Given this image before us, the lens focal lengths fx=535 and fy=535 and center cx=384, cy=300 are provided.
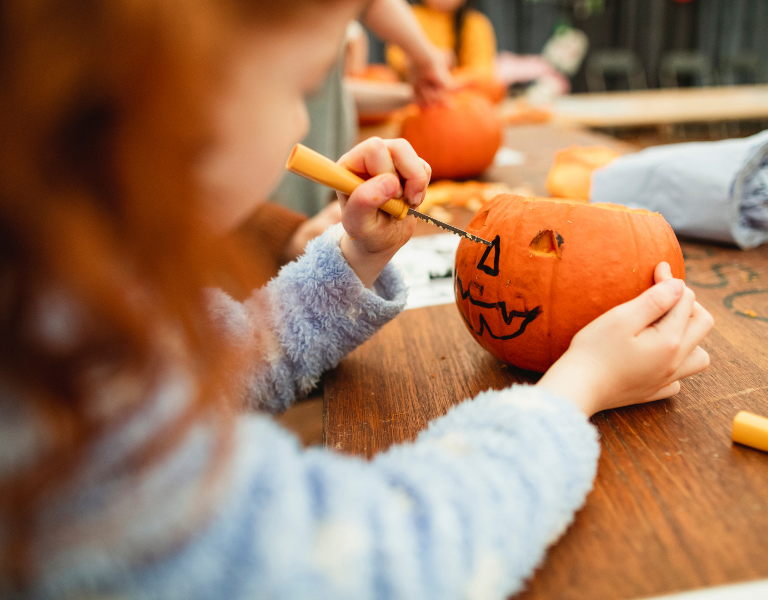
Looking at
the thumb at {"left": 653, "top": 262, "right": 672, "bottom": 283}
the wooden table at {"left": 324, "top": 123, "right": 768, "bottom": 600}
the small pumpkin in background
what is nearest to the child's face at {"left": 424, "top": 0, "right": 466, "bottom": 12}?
the small pumpkin in background

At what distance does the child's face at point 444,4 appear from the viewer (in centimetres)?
315

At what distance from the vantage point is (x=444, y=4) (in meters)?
3.16

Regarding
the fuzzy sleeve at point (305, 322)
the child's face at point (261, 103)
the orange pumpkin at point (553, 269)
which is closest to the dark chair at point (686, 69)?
the orange pumpkin at point (553, 269)

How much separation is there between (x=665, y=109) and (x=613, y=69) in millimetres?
1834

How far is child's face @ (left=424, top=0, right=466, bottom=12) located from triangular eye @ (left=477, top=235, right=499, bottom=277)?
303cm

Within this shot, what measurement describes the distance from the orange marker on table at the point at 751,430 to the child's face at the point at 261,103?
0.47 metres

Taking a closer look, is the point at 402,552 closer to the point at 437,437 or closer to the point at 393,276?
the point at 437,437

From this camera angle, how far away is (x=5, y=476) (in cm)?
30

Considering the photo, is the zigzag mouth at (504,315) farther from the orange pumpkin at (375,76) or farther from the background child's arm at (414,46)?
the orange pumpkin at (375,76)

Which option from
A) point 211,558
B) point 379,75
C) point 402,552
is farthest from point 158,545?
point 379,75

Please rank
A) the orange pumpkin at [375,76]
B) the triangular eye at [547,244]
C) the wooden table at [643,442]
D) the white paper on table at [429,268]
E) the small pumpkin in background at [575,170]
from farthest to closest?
the orange pumpkin at [375,76] → the small pumpkin in background at [575,170] → the white paper on table at [429,268] → the triangular eye at [547,244] → the wooden table at [643,442]

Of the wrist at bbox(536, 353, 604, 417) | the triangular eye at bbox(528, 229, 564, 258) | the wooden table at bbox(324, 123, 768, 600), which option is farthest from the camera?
the triangular eye at bbox(528, 229, 564, 258)

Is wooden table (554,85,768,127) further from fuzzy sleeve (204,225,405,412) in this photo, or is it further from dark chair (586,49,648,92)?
fuzzy sleeve (204,225,405,412)

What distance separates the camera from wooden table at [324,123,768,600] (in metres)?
0.38
